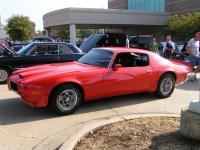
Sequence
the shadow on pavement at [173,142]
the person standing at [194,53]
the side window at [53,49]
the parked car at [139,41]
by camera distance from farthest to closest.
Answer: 1. the parked car at [139,41]
2. the side window at [53,49]
3. the person standing at [194,53]
4. the shadow on pavement at [173,142]

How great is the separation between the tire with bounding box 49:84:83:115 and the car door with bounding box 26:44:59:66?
4345 millimetres

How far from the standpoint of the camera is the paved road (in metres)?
3.89

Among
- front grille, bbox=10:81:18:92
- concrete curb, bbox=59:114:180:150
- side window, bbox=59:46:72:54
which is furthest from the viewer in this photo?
side window, bbox=59:46:72:54

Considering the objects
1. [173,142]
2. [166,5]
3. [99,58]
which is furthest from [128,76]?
[166,5]

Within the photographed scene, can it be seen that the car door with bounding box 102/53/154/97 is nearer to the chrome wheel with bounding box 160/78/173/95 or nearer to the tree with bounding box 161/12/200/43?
the chrome wheel with bounding box 160/78/173/95

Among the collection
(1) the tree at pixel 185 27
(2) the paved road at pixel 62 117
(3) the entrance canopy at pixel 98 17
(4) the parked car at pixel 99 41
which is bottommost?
(2) the paved road at pixel 62 117

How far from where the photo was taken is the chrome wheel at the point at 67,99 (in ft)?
16.4

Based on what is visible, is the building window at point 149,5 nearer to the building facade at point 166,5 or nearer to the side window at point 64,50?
the building facade at point 166,5

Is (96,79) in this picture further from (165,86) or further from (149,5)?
(149,5)

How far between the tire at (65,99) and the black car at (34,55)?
4.34m

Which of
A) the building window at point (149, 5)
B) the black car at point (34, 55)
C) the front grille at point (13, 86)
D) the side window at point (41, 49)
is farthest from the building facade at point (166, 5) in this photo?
the front grille at point (13, 86)

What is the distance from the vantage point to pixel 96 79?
17.4ft

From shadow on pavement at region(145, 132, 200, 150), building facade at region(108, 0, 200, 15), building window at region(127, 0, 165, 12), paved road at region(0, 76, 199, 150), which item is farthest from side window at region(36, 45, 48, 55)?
building window at region(127, 0, 165, 12)

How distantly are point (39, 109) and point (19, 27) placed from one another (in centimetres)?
2751
